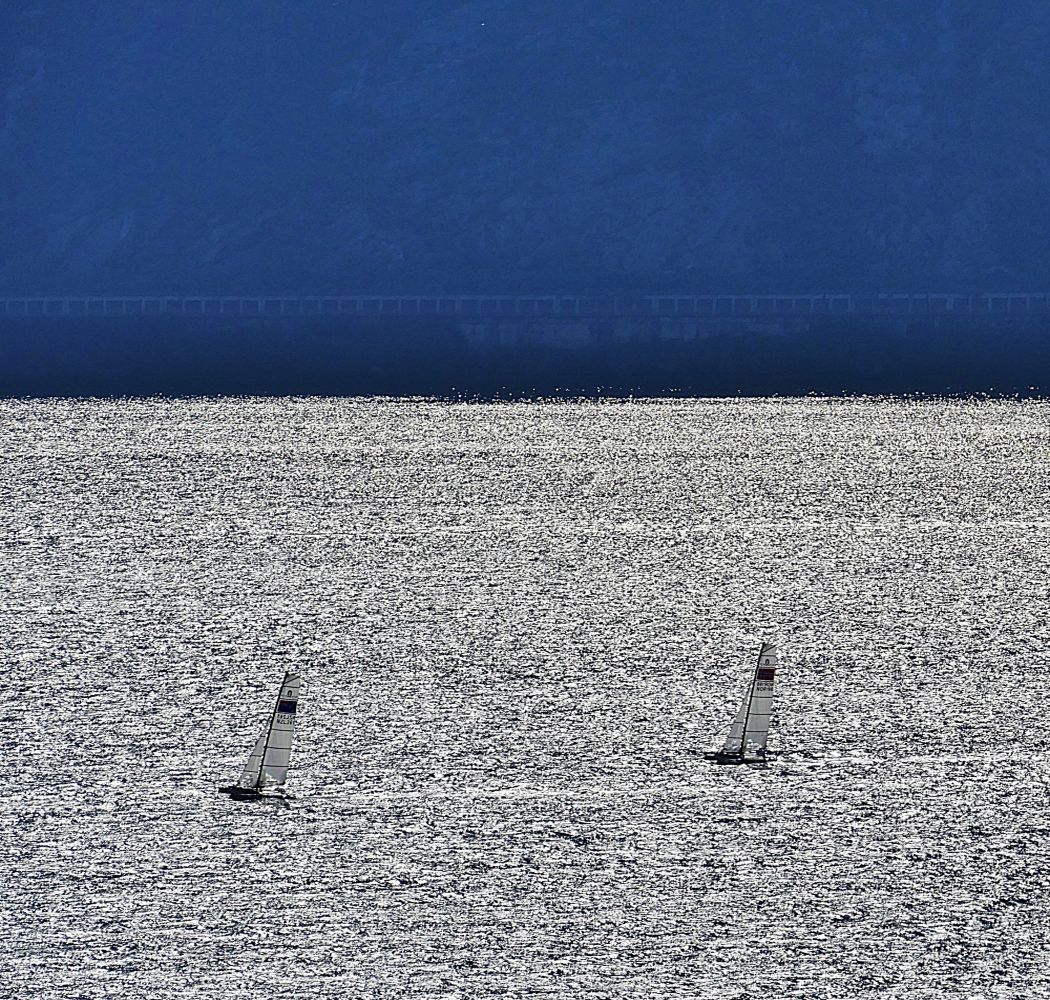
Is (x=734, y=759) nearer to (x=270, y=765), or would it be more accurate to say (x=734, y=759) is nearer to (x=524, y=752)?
(x=524, y=752)

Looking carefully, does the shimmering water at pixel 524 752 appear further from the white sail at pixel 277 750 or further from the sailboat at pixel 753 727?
the white sail at pixel 277 750

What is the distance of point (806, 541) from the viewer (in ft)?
247

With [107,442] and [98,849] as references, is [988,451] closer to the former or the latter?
[107,442]

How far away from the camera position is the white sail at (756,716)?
35844 mm

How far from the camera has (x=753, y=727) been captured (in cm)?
3706

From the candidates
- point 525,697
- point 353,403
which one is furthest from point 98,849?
point 353,403

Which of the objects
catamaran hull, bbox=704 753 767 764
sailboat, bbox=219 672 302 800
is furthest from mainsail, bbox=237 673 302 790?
catamaran hull, bbox=704 753 767 764

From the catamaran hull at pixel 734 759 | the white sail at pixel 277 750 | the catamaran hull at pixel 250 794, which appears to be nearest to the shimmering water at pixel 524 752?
the catamaran hull at pixel 734 759

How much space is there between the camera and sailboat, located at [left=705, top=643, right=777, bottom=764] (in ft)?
119

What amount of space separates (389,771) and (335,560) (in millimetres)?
32677

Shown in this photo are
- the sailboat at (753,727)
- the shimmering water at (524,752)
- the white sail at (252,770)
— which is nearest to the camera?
the shimmering water at (524,752)

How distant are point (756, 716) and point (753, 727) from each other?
0.42 m

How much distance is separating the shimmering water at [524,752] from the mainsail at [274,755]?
836 mm

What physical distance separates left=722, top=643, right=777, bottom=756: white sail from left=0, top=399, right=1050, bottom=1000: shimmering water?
2.52 ft
